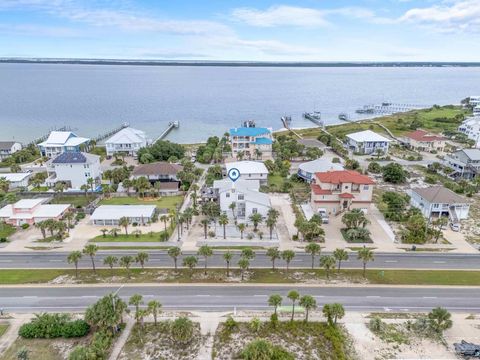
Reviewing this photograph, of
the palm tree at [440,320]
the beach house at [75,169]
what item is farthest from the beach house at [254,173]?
the palm tree at [440,320]

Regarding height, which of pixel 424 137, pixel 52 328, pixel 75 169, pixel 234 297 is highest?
pixel 424 137

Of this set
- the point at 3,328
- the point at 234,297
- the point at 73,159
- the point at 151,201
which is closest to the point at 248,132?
the point at 151,201

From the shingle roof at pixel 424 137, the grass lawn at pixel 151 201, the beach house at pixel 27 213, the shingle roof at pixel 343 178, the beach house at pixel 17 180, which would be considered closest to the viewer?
the beach house at pixel 27 213

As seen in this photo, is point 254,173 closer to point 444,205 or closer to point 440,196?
point 440,196

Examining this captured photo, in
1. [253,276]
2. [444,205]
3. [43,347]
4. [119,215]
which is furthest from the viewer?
[444,205]

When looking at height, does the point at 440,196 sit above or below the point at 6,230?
above

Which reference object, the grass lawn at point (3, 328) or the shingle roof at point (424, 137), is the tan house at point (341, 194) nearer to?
the grass lawn at point (3, 328)

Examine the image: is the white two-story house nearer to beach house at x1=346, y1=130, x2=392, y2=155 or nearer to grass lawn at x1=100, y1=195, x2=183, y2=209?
beach house at x1=346, y1=130, x2=392, y2=155
